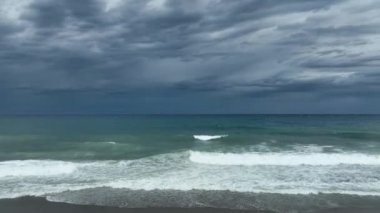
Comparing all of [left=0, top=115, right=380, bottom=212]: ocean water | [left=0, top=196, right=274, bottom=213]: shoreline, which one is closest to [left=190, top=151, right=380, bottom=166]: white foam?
[left=0, top=115, right=380, bottom=212]: ocean water

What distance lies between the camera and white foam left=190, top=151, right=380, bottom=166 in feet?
59.9

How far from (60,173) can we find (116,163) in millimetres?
3101

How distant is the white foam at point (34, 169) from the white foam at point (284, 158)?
6343 mm

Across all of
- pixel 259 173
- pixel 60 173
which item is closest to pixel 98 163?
pixel 60 173

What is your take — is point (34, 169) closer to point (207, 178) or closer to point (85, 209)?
point (85, 209)

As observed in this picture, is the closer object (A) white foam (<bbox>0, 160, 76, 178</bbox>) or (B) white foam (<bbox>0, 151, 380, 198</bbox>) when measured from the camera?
(B) white foam (<bbox>0, 151, 380, 198</bbox>)

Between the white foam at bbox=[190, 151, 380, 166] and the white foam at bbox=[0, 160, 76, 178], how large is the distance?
6343mm

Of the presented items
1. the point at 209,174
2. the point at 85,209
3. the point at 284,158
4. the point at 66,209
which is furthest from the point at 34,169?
the point at 284,158

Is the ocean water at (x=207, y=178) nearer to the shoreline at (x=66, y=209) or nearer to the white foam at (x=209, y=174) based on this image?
the white foam at (x=209, y=174)

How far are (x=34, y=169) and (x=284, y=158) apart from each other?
1219cm

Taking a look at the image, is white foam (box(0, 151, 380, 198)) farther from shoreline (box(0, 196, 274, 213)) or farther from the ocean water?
shoreline (box(0, 196, 274, 213))

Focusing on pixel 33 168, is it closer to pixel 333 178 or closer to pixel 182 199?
pixel 182 199

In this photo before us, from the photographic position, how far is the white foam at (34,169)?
15.5m

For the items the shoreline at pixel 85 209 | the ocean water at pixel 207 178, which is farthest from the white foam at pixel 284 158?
the shoreline at pixel 85 209
